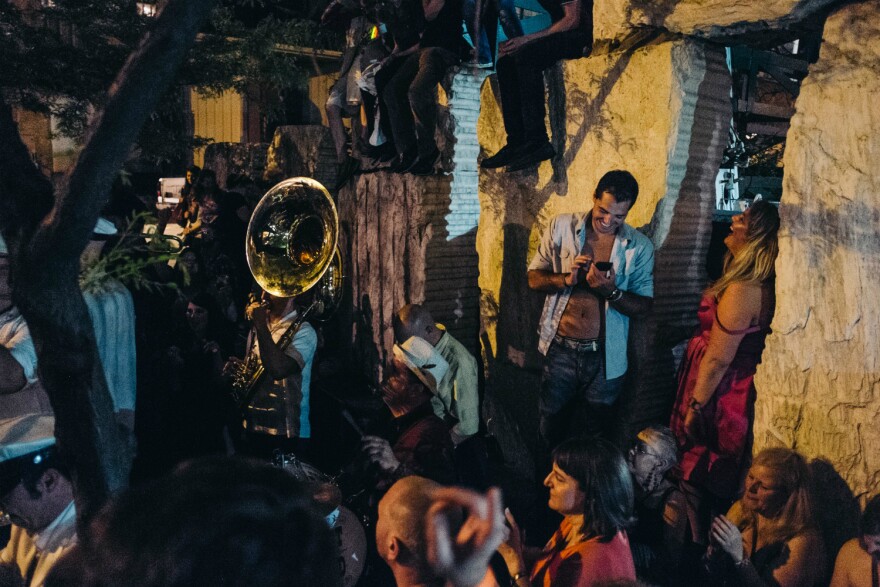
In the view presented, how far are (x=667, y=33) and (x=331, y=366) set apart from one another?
14.5ft

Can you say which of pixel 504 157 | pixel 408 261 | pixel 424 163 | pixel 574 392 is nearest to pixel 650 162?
pixel 504 157

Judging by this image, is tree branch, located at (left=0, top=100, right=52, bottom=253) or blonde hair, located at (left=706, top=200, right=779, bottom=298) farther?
blonde hair, located at (left=706, top=200, right=779, bottom=298)

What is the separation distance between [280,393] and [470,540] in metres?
3.23

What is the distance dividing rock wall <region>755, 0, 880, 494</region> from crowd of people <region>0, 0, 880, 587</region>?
0.16 metres

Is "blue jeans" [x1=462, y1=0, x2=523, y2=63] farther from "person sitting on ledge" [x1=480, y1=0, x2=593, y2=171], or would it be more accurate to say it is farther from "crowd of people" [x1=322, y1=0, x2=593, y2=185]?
"person sitting on ledge" [x1=480, y1=0, x2=593, y2=171]

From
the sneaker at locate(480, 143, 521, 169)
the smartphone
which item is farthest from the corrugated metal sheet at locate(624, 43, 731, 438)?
the sneaker at locate(480, 143, 521, 169)

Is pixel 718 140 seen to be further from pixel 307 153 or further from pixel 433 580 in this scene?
pixel 307 153

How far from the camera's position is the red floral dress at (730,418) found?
12.5 ft

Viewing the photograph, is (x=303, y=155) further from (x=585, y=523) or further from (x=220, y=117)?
(x=220, y=117)

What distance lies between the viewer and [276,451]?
4.64 m

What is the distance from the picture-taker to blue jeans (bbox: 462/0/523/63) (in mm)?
5188

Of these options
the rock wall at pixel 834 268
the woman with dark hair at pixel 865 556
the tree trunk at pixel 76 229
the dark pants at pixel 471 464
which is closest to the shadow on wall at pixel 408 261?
the dark pants at pixel 471 464

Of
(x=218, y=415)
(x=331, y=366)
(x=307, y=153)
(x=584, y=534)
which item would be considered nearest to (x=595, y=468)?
(x=584, y=534)

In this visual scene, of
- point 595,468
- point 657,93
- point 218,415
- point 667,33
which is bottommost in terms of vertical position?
point 218,415
